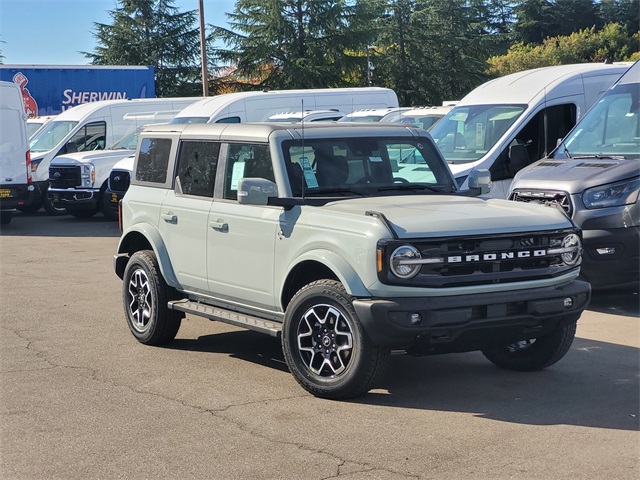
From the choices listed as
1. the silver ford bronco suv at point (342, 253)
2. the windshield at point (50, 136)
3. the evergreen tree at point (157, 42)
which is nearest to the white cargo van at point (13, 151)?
the windshield at point (50, 136)

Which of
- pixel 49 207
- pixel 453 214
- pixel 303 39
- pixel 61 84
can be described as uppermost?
pixel 303 39

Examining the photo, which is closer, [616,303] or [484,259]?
[484,259]

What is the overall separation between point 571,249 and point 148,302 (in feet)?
12.0

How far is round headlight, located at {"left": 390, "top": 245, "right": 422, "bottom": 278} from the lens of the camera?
613cm

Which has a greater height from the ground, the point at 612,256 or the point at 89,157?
the point at 89,157

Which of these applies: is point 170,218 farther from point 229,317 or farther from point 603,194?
point 603,194

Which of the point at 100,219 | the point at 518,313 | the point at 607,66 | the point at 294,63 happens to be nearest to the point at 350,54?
the point at 294,63

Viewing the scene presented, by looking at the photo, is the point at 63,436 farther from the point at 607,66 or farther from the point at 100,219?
the point at 100,219

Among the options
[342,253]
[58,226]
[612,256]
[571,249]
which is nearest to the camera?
[342,253]

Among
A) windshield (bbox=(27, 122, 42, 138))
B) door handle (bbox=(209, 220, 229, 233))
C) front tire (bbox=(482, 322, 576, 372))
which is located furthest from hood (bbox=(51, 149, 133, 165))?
front tire (bbox=(482, 322, 576, 372))

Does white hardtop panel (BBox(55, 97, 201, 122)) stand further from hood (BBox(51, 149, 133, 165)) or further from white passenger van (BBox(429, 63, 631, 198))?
white passenger van (BBox(429, 63, 631, 198))

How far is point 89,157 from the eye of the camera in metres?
20.3

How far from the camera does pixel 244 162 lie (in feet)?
25.0

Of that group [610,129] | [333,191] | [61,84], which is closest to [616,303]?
[610,129]
